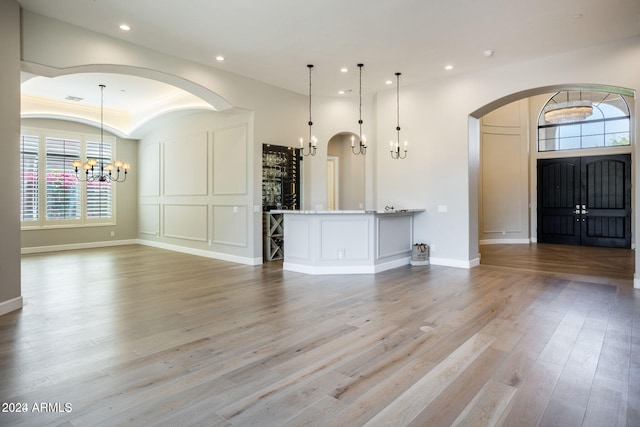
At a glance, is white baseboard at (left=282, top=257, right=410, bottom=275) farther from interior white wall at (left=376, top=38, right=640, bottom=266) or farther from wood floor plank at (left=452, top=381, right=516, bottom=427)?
wood floor plank at (left=452, top=381, right=516, bottom=427)

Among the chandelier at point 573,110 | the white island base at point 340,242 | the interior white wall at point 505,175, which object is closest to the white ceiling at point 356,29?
the white island base at point 340,242

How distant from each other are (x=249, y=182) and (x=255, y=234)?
1008 mm

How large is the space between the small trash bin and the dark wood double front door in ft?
18.3

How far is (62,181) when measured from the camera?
8898 millimetres

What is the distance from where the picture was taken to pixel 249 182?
269 inches

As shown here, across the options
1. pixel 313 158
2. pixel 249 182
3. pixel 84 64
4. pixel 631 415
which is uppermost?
pixel 84 64

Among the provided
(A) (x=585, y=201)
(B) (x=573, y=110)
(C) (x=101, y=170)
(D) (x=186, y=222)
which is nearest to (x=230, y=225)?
(D) (x=186, y=222)

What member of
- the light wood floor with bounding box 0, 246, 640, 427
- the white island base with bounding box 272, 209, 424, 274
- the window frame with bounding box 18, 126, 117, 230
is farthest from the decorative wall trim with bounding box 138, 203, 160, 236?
the white island base with bounding box 272, 209, 424, 274

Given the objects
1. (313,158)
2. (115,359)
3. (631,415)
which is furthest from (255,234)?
(631,415)

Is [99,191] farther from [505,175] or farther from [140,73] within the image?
[505,175]

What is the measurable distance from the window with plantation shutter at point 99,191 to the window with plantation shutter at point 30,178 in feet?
3.65

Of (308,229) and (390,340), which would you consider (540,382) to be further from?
(308,229)

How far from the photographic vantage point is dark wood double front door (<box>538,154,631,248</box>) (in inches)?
351

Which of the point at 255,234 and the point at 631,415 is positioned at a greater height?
the point at 255,234
